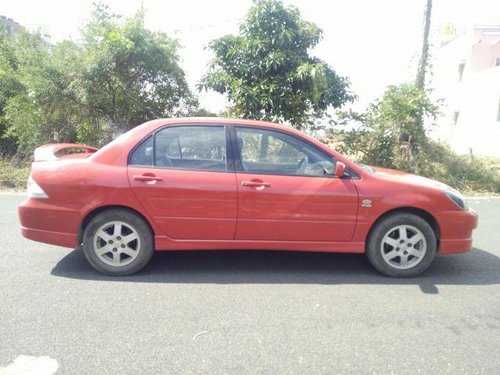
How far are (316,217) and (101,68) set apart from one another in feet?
23.0

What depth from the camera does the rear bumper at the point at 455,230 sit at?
428cm

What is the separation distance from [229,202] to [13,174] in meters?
7.86

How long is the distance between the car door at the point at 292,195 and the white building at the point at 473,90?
42.7ft

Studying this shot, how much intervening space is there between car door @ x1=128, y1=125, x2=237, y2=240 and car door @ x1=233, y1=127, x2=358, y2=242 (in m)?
0.15

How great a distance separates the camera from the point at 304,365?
9.16 feet

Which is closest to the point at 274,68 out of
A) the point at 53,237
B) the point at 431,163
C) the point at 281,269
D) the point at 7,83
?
the point at 431,163

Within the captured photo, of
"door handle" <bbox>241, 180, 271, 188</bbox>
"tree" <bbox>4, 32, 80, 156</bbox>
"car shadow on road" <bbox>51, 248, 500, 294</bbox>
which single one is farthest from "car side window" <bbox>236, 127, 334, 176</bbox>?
"tree" <bbox>4, 32, 80, 156</bbox>

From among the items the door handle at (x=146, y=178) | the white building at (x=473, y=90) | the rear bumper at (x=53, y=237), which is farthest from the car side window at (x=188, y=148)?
the white building at (x=473, y=90)

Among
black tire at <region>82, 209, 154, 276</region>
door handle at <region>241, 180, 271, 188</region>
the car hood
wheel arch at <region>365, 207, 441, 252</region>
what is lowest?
black tire at <region>82, 209, 154, 276</region>

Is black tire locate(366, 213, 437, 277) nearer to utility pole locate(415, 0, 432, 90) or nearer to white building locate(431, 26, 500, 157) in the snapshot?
utility pole locate(415, 0, 432, 90)

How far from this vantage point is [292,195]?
13.6ft

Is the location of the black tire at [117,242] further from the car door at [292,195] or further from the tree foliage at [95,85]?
the tree foliage at [95,85]

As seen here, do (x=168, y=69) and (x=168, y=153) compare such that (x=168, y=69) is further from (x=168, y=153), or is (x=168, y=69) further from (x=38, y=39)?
(x=168, y=153)

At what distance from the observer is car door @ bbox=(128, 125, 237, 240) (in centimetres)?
413
